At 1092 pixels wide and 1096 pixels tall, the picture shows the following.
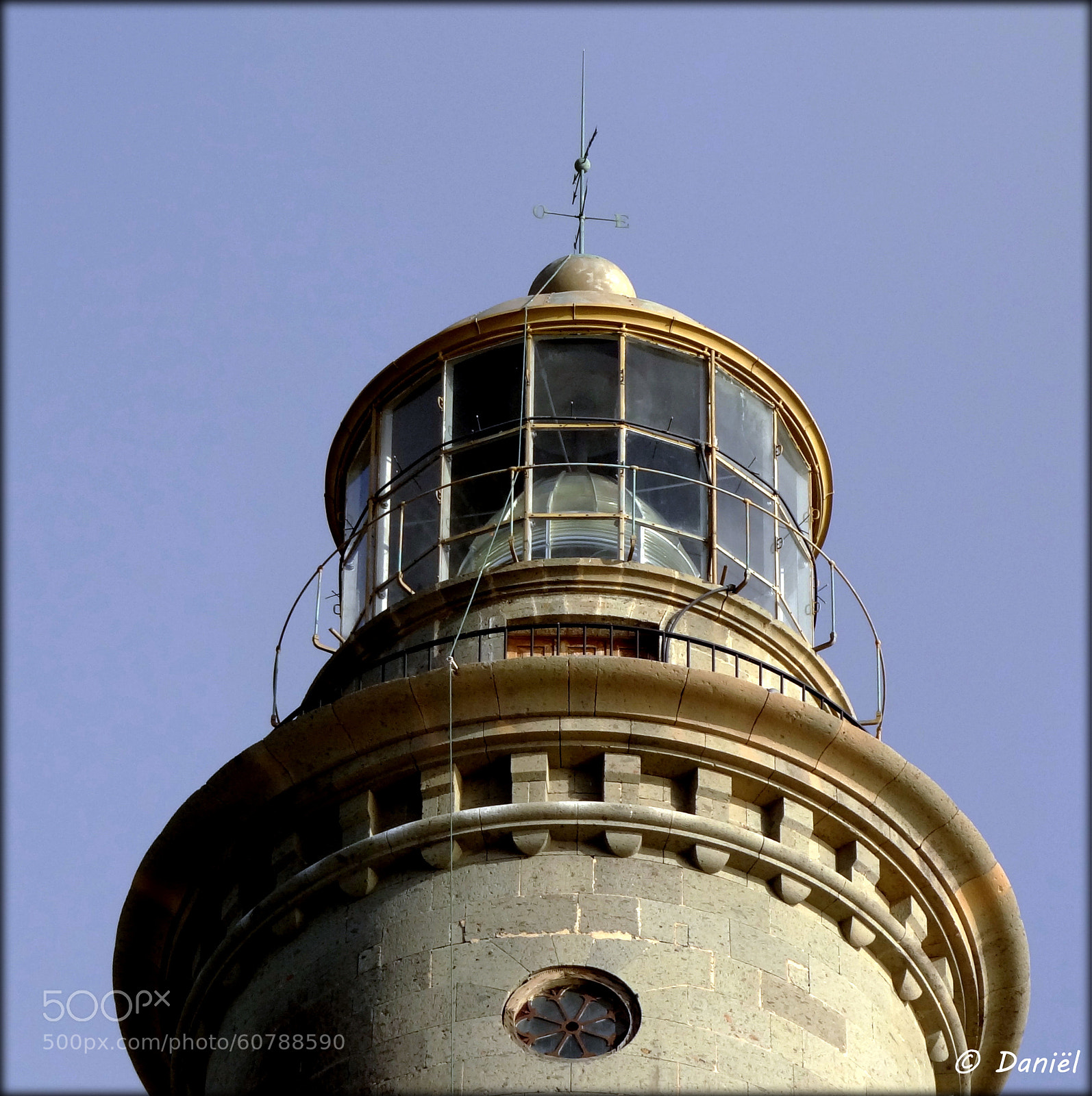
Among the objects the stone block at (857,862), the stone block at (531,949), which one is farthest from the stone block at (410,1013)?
the stone block at (857,862)

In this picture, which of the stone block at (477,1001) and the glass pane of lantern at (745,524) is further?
the glass pane of lantern at (745,524)

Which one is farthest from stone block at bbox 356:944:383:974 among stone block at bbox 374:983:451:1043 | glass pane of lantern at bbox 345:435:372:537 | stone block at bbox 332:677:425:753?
glass pane of lantern at bbox 345:435:372:537

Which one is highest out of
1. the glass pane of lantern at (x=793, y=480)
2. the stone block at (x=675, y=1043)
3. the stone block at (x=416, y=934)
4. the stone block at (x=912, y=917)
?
the glass pane of lantern at (x=793, y=480)

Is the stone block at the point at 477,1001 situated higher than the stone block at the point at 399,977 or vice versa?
the stone block at the point at 399,977

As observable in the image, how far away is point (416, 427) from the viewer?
73.3 feet

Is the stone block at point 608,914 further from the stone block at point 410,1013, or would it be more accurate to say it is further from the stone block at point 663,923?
the stone block at point 410,1013

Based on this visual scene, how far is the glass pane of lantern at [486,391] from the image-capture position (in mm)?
21891

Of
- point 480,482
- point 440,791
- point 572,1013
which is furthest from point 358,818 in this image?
point 480,482

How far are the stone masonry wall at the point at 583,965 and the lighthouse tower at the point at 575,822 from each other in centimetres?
2

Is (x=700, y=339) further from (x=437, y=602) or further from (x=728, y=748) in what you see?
(x=728, y=748)

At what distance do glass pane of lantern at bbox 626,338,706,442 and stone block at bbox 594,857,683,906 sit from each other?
517cm

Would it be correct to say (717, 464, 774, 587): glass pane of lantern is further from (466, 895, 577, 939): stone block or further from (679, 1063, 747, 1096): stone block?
(679, 1063, 747, 1096): stone block

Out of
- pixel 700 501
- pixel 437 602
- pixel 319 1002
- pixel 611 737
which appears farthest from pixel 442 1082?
pixel 700 501

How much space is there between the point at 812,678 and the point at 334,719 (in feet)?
13.4
